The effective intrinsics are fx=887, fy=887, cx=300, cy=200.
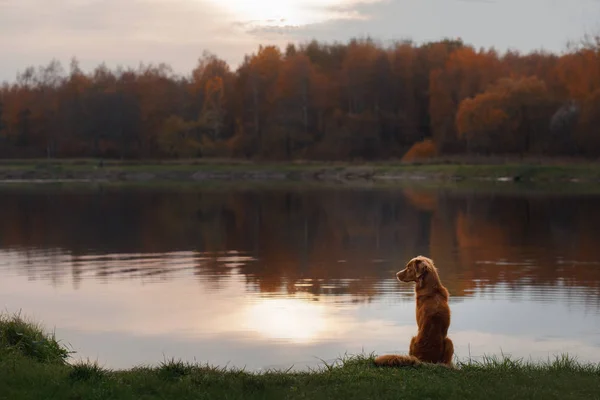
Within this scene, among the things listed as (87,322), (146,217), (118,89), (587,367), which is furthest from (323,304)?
(118,89)

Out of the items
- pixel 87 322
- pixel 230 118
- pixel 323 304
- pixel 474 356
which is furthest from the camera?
pixel 230 118

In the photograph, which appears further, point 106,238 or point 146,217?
point 146,217

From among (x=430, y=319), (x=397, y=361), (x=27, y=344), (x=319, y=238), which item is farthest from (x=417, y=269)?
(x=319, y=238)

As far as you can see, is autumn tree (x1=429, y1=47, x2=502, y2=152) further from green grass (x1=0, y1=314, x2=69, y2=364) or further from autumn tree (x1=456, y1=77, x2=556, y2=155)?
green grass (x1=0, y1=314, x2=69, y2=364)

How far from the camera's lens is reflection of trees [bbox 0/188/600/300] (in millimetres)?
22781

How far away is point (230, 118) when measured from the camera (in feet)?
385

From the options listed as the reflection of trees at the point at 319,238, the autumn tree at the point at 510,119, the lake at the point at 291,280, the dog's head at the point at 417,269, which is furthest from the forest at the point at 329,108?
the dog's head at the point at 417,269

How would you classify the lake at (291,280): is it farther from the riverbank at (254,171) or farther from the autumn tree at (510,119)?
the autumn tree at (510,119)

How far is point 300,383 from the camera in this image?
9359 mm

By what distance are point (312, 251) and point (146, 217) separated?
1539cm

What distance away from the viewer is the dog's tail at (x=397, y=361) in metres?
9.98

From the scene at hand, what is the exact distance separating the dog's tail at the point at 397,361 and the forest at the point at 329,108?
266ft

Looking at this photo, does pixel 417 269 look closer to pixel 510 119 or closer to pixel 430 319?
pixel 430 319

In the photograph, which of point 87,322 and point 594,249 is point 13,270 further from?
point 594,249
